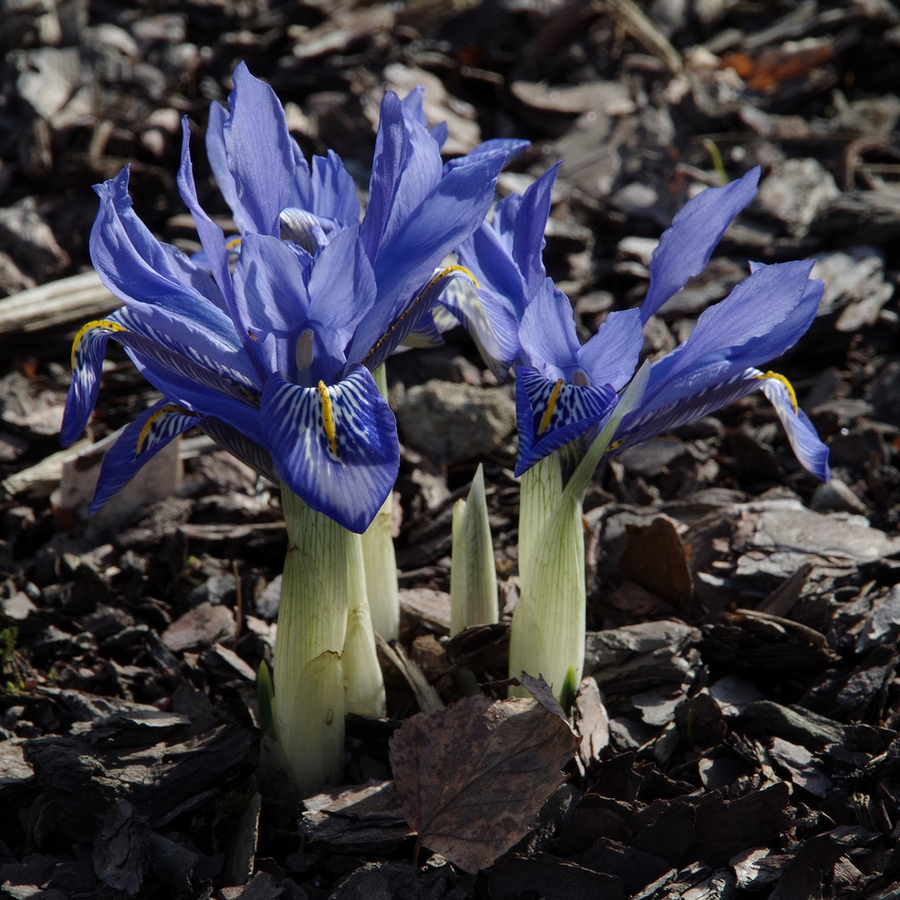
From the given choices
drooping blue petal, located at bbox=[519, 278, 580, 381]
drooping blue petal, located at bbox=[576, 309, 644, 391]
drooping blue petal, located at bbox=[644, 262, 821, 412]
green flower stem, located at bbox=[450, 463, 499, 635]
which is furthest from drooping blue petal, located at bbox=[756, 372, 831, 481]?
green flower stem, located at bbox=[450, 463, 499, 635]

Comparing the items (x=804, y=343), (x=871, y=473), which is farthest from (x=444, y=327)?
(x=804, y=343)

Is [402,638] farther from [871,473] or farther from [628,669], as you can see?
[871,473]

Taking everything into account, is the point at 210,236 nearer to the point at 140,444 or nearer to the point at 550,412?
the point at 140,444

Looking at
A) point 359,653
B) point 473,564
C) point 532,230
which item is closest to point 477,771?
point 359,653

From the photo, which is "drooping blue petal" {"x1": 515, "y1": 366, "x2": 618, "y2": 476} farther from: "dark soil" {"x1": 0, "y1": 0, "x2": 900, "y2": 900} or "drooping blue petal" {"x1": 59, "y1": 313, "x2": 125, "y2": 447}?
"drooping blue petal" {"x1": 59, "y1": 313, "x2": 125, "y2": 447}

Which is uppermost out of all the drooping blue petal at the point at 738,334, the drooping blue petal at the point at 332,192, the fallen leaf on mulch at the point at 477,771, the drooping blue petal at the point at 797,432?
the drooping blue petal at the point at 332,192

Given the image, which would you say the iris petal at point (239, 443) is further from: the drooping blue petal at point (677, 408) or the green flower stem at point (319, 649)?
the drooping blue petal at point (677, 408)

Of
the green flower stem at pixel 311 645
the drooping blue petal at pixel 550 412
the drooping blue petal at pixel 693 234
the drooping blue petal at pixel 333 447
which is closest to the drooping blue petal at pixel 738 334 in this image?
the drooping blue petal at pixel 693 234
